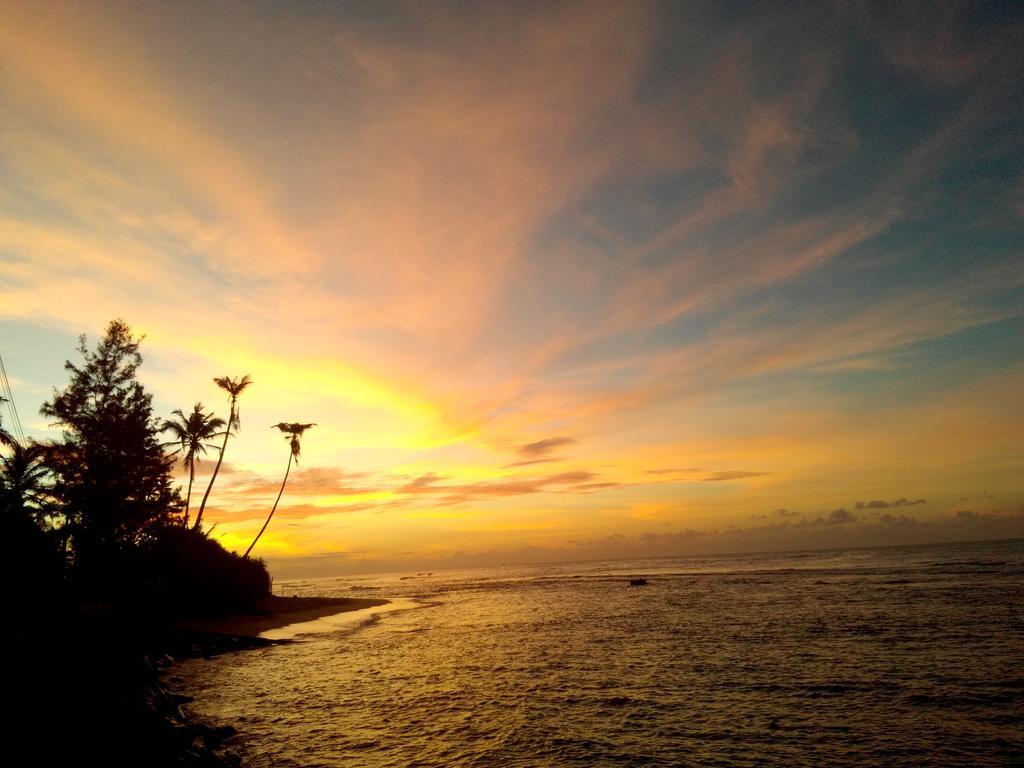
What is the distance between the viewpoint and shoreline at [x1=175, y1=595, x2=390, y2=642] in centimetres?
3925

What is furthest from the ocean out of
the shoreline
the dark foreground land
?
the shoreline

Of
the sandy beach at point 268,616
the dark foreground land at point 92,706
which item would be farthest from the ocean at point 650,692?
the sandy beach at point 268,616

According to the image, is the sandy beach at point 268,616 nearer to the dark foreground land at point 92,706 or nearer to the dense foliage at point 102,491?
the dense foliage at point 102,491

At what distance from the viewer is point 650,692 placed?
821 inches

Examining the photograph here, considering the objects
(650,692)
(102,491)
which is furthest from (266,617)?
(650,692)

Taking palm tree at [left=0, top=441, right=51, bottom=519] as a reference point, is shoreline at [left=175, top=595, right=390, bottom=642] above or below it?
below

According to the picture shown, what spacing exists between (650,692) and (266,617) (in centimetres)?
4020

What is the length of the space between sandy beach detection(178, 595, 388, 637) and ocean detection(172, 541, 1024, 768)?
4265mm

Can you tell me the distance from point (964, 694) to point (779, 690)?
5805 millimetres

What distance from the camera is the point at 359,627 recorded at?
46.1m

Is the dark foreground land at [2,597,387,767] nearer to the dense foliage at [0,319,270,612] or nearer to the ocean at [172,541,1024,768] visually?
the ocean at [172,541,1024,768]

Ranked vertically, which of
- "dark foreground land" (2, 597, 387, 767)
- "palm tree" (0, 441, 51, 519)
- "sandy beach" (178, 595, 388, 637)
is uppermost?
"palm tree" (0, 441, 51, 519)

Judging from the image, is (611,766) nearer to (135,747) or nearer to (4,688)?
(135,747)

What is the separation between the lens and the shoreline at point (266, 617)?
129ft
